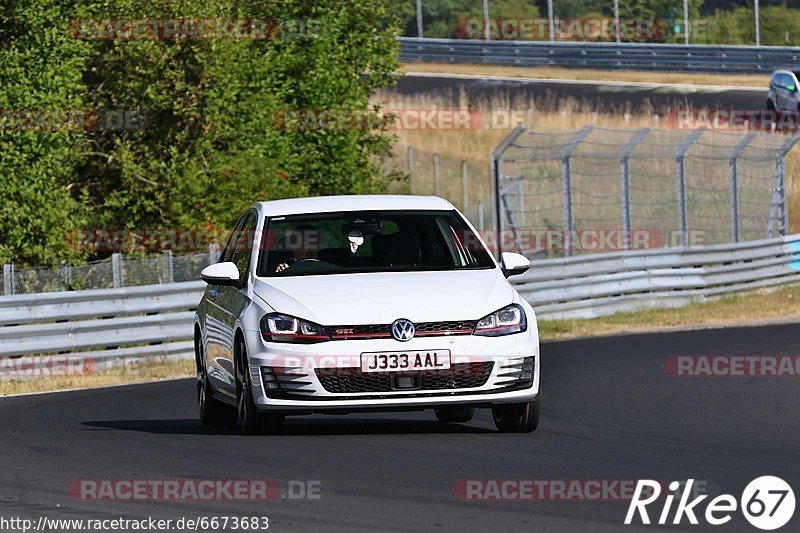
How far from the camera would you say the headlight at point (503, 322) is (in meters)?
10.2

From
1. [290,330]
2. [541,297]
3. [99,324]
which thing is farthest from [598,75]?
[290,330]

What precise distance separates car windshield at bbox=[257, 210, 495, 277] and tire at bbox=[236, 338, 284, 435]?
1.98 ft

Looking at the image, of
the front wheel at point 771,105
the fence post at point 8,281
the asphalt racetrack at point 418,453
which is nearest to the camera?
the asphalt racetrack at point 418,453

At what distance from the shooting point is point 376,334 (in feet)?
33.1

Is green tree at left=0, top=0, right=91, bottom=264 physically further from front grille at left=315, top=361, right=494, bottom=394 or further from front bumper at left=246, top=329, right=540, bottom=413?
front grille at left=315, top=361, right=494, bottom=394

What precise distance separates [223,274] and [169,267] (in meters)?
10.4

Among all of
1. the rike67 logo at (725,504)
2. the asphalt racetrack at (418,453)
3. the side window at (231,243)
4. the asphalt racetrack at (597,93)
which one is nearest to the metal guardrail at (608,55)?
the asphalt racetrack at (597,93)

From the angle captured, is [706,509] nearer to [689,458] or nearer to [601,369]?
[689,458]

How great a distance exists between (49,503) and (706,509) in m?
3.01

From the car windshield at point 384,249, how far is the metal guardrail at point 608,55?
42.1 meters

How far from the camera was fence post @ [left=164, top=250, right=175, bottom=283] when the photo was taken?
21.2 m

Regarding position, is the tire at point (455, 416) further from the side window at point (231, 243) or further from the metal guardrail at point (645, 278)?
the metal guardrail at point (645, 278)

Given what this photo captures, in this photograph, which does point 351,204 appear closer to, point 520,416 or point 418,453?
point 520,416

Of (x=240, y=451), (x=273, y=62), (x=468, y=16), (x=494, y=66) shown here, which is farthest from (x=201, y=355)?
(x=468, y=16)
